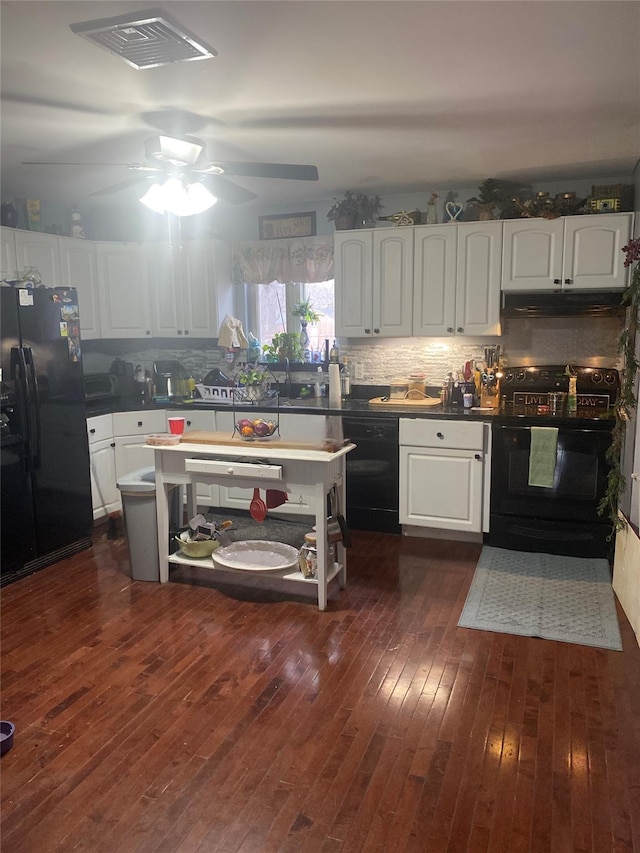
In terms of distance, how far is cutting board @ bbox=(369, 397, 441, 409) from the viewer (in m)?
4.68

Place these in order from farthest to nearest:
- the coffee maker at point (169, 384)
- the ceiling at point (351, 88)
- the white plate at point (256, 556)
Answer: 1. the coffee maker at point (169, 384)
2. the white plate at point (256, 556)
3. the ceiling at point (351, 88)

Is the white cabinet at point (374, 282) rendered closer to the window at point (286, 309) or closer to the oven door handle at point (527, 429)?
the window at point (286, 309)

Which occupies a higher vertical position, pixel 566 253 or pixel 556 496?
pixel 566 253

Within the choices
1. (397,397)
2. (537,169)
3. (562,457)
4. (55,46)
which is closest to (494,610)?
(562,457)

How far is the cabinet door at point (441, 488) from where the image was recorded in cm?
436

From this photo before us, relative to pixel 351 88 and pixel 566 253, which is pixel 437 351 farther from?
pixel 351 88

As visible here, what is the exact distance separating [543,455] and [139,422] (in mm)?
3038

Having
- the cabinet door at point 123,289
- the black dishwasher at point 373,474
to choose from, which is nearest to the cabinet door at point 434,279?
the black dishwasher at point 373,474

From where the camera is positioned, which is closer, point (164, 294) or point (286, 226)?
point (286, 226)

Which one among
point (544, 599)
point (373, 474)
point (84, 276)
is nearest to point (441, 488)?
point (373, 474)

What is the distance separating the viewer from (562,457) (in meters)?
4.12

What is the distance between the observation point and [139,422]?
5074 mm

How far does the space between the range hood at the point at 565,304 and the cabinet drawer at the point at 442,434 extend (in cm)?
87

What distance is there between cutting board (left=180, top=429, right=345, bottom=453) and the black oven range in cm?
135
